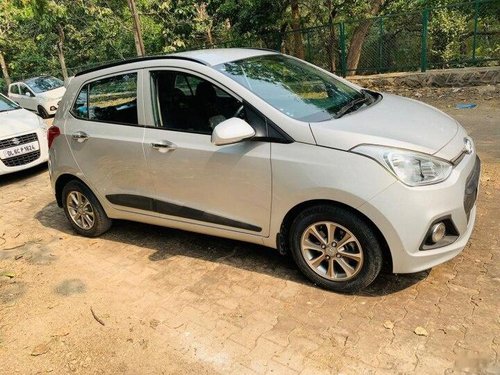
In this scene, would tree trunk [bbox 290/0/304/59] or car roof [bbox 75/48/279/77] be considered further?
tree trunk [bbox 290/0/304/59]

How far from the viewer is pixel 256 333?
3.07m

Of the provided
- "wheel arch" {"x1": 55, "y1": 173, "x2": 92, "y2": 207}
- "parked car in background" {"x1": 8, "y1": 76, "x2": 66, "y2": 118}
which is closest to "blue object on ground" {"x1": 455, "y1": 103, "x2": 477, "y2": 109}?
"wheel arch" {"x1": 55, "y1": 173, "x2": 92, "y2": 207}

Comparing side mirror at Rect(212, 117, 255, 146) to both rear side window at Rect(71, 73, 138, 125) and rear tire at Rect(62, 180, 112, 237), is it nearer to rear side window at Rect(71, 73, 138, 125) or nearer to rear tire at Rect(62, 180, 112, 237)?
rear side window at Rect(71, 73, 138, 125)

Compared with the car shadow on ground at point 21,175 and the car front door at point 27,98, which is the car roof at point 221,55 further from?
the car front door at point 27,98

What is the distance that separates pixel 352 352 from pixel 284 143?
1463 millimetres

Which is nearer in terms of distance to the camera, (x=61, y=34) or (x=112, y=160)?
(x=112, y=160)

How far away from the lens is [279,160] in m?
3.24

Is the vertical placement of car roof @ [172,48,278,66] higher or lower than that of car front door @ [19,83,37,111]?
higher

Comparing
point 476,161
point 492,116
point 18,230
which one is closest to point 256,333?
point 476,161

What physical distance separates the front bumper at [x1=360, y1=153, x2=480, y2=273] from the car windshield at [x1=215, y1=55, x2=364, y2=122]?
84cm

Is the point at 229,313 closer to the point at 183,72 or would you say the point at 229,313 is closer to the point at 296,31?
the point at 183,72

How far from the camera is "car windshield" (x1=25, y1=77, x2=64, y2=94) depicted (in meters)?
16.9

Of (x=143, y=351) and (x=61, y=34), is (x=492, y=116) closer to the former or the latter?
(x=143, y=351)

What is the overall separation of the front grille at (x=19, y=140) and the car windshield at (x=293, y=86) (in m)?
5.26
